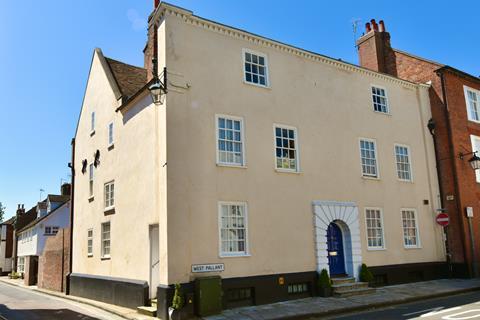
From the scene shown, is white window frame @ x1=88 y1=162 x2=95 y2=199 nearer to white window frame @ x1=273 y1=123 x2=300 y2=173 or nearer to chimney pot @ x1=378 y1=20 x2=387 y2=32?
white window frame @ x1=273 y1=123 x2=300 y2=173

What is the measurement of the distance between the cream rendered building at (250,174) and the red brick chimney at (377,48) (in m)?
2.55

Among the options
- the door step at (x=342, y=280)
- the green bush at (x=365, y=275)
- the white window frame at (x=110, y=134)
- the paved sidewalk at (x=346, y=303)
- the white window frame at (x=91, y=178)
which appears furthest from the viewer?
the white window frame at (x=91, y=178)

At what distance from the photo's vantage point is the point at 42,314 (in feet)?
47.8

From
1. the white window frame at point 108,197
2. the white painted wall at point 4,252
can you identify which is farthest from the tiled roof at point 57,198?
the white window frame at point 108,197

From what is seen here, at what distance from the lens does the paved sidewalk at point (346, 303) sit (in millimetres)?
12180

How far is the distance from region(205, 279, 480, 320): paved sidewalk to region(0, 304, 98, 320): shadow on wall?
203 inches

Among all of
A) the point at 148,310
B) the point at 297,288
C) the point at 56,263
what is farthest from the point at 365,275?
the point at 56,263

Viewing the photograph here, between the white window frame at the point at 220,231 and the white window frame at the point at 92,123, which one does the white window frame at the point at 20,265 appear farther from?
the white window frame at the point at 220,231

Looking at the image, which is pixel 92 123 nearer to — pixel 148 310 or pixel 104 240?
pixel 104 240

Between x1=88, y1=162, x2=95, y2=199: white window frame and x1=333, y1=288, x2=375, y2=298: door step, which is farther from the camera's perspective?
x1=88, y1=162, x2=95, y2=199: white window frame

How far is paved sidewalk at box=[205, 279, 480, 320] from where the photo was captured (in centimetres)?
1218

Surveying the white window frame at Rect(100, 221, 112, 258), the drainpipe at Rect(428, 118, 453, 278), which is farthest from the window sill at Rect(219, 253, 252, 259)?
the drainpipe at Rect(428, 118, 453, 278)

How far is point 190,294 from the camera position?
12305mm

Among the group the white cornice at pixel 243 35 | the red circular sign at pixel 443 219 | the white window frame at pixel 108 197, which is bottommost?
the red circular sign at pixel 443 219
